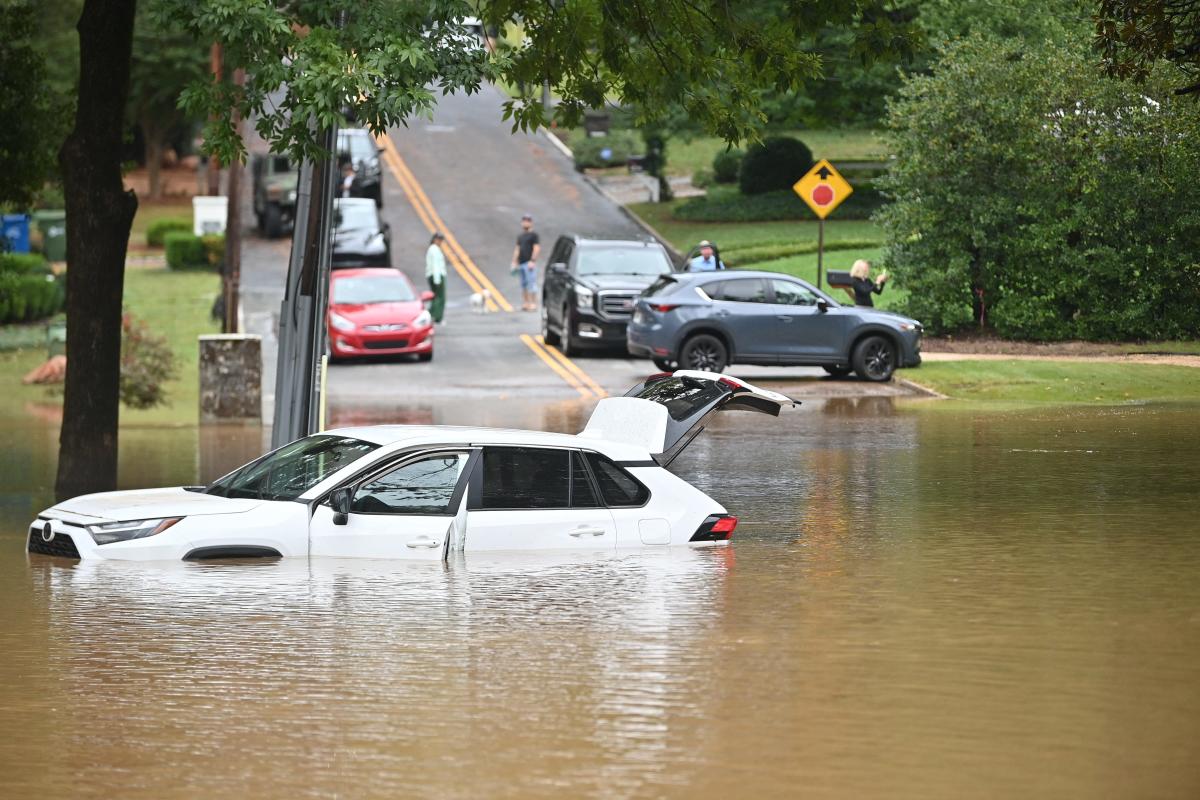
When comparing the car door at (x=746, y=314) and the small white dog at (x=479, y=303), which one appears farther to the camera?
the small white dog at (x=479, y=303)

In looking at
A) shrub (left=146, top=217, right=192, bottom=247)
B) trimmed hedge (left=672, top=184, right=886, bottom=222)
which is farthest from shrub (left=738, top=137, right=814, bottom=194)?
shrub (left=146, top=217, right=192, bottom=247)

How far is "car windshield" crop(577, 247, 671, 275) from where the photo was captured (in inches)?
1265

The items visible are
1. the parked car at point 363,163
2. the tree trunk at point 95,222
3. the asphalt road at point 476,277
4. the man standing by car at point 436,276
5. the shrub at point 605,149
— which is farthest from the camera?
the shrub at point 605,149

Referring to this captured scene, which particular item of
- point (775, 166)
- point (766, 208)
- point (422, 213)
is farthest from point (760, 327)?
point (775, 166)

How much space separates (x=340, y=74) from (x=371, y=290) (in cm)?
1746

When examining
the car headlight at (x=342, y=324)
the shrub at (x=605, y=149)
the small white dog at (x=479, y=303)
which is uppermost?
the shrub at (x=605, y=149)

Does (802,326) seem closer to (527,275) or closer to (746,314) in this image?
(746,314)

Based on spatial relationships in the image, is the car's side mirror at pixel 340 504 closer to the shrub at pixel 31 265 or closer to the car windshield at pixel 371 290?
the car windshield at pixel 371 290

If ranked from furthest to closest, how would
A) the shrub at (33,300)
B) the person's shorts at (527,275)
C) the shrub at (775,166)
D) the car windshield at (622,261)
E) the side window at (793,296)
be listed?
1. the shrub at (775,166)
2. the person's shorts at (527,275)
3. the shrub at (33,300)
4. the car windshield at (622,261)
5. the side window at (793,296)

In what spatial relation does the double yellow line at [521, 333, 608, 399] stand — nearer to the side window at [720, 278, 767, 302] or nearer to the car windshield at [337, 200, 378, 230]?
the side window at [720, 278, 767, 302]

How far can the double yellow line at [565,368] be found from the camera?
2800 cm

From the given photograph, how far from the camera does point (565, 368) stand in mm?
30672

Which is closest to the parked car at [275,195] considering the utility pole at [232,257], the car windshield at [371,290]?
the utility pole at [232,257]

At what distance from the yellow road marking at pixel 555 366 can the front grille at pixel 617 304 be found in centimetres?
121
